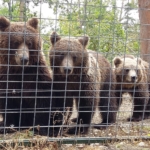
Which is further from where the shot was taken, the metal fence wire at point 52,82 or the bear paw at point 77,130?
the bear paw at point 77,130

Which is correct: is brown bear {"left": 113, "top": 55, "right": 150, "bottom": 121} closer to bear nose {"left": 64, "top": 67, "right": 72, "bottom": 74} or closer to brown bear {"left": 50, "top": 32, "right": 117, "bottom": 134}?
brown bear {"left": 50, "top": 32, "right": 117, "bottom": 134}

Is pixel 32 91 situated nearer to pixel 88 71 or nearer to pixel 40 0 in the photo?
pixel 88 71

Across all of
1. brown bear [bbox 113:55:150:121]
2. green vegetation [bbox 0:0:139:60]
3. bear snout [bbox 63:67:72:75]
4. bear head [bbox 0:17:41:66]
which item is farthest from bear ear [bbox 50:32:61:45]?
brown bear [bbox 113:55:150:121]

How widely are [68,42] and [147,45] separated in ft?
12.3

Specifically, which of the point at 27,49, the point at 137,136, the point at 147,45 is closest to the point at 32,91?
the point at 27,49

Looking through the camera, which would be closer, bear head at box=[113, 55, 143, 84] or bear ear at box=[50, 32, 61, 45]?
bear ear at box=[50, 32, 61, 45]

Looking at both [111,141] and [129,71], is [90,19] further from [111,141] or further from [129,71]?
[111,141]

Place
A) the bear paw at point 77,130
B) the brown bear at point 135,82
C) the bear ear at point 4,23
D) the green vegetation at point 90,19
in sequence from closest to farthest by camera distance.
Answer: the green vegetation at point 90,19, the bear ear at point 4,23, the bear paw at point 77,130, the brown bear at point 135,82

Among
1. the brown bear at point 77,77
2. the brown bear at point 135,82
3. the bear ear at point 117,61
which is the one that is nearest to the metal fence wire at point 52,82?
the brown bear at point 77,77

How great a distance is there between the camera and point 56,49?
5.43 metres

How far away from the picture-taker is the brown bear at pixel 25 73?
4922 millimetres

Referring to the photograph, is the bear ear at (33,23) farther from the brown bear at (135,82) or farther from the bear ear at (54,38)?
the brown bear at (135,82)

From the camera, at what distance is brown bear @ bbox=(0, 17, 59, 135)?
4922 mm

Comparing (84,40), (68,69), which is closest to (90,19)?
(84,40)
